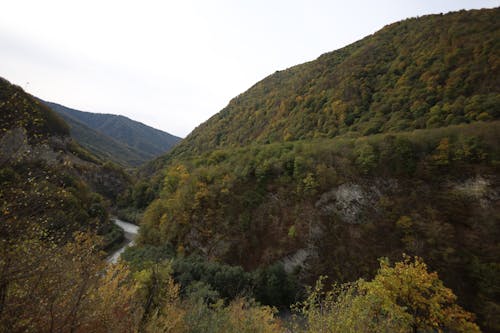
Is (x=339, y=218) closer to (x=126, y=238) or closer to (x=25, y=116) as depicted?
(x=25, y=116)

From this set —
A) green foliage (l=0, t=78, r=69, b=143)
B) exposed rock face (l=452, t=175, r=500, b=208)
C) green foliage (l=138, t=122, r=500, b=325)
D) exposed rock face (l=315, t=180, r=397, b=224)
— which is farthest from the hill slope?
green foliage (l=0, t=78, r=69, b=143)

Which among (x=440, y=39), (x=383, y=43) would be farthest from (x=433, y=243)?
(x=383, y=43)

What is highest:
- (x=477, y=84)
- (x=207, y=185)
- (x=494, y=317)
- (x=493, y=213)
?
(x=477, y=84)

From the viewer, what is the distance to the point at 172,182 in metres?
43.6

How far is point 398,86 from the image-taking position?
47.3m

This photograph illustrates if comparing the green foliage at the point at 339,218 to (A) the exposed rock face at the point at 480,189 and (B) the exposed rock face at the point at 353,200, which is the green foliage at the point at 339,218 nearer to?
(B) the exposed rock face at the point at 353,200

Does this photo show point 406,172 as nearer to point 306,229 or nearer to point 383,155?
point 383,155

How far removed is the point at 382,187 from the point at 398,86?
2980 cm

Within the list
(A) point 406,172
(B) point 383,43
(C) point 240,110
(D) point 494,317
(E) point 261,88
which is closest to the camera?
(D) point 494,317

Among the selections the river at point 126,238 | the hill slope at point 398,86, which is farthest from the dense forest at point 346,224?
the river at point 126,238

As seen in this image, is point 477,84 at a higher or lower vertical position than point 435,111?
higher

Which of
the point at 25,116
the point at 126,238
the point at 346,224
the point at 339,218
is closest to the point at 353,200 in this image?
the point at 339,218

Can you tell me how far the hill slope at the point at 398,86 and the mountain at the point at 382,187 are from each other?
0.86 feet

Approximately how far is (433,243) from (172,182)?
40.6 m
